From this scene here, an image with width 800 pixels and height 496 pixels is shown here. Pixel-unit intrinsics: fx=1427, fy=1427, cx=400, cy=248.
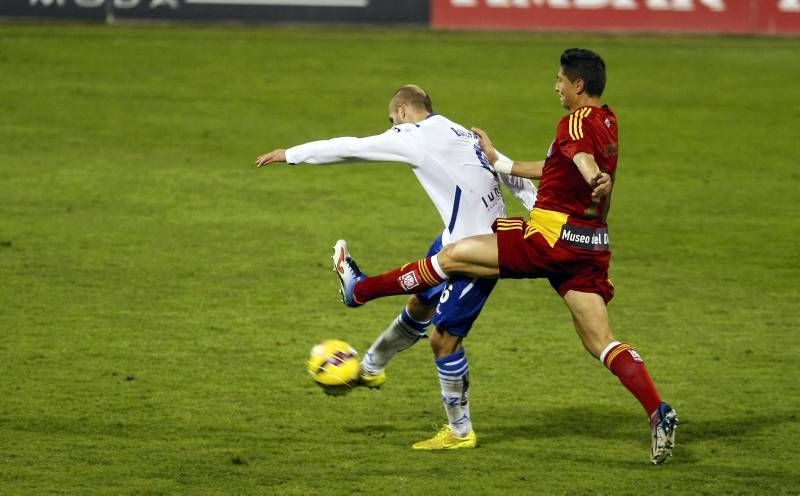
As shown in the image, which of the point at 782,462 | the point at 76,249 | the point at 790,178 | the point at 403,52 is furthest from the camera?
the point at 403,52

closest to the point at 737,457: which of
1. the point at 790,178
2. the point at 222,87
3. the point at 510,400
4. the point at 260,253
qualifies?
the point at 510,400

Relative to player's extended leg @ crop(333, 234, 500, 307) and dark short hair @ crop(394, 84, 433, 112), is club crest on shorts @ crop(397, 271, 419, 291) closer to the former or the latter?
player's extended leg @ crop(333, 234, 500, 307)

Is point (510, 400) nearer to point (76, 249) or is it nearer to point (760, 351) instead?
point (760, 351)

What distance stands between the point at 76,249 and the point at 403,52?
1259 cm

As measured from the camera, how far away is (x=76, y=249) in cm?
1399

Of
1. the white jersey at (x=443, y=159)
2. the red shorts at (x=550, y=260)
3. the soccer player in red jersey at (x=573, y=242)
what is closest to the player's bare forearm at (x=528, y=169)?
the white jersey at (x=443, y=159)

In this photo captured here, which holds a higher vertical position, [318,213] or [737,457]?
[737,457]

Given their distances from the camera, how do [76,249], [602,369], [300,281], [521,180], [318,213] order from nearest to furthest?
1. [521,180]
2. [602,369]
3. [300,281]
4. [76,249]
5. [318,213]

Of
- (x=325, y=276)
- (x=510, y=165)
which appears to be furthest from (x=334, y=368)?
(x=325, y=276)

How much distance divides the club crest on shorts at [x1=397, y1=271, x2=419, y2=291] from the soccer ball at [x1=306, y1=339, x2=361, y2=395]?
2.19 feet

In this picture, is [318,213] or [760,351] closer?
[760,351]

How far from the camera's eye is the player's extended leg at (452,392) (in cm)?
819

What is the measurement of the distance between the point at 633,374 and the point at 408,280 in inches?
53.6

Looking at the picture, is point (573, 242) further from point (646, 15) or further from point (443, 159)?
point (646, 15)
